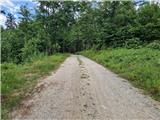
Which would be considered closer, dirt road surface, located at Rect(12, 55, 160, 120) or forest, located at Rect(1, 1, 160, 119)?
dirt road surface, located at Rect(12, 55, 160, 120)

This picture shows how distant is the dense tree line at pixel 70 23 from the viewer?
34431 millimetres

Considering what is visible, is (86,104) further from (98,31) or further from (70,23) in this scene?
(70,23)

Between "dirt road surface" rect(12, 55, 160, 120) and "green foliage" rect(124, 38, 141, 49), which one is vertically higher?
"green foliage" rect(124, 38, 141, 49)

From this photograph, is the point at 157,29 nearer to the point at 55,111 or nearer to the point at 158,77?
the point at 158,77

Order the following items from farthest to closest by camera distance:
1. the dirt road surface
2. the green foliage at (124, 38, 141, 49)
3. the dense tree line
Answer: the dense tree line < the green foliage at (124, 38, 141, 49) < the dirt road surface

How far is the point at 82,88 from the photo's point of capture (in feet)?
35.4

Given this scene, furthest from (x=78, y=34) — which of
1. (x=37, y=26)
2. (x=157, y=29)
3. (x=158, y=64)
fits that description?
(x=158, y=64)

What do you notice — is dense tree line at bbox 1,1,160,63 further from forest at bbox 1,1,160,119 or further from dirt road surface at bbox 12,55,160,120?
dirt road surface at bbox 12,55,160,120

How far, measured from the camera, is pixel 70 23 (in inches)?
1853

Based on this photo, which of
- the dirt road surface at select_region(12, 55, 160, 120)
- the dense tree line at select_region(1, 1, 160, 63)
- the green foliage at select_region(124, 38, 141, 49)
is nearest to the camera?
the dirt road surface at select_region(12, 55, 160, 120)

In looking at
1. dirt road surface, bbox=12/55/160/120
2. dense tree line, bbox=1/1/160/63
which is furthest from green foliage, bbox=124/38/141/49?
dirt road surface, bbox=12/55/160/120

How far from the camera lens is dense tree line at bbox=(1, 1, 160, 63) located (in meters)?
34.4

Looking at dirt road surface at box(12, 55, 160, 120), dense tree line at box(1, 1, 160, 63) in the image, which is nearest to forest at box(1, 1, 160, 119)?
dense tree line at box(1, 1, 160, 63)

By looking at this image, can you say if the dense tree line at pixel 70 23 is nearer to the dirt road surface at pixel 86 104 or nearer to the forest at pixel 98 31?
the forest at pixel 98 31
